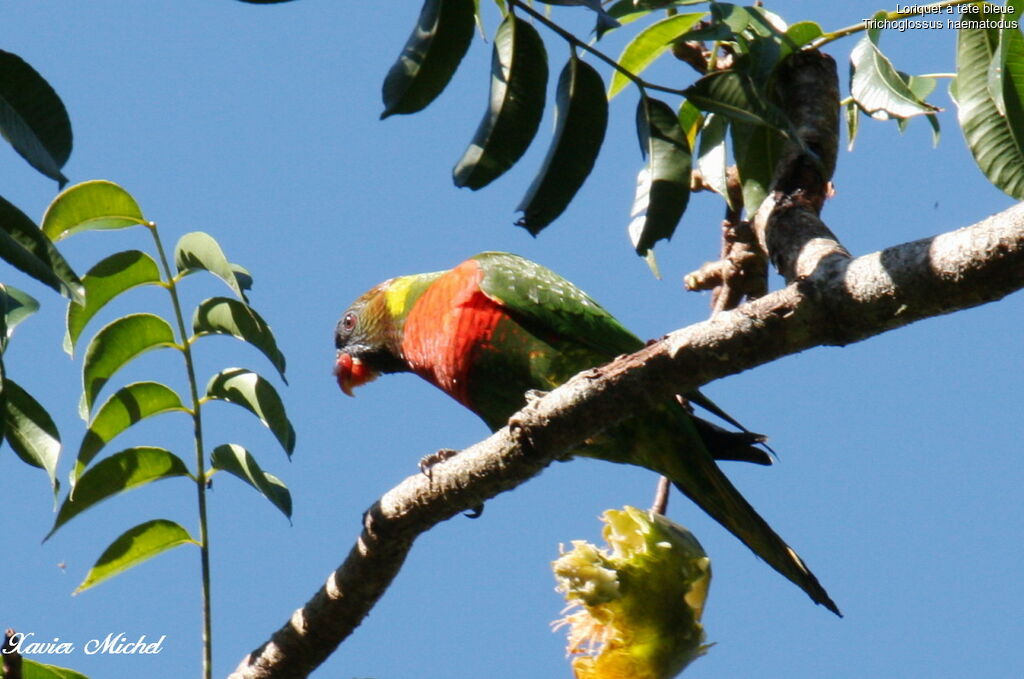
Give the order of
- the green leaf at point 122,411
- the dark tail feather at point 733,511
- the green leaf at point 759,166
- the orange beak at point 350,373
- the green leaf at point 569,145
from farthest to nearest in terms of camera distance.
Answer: the orange beak at point 350,373 < the dark tail feather at point 733,511 < the green leaf at point 122,411 < the green leaf at point 759,166 < the green leaf at point 569,145

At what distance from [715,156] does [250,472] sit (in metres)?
1.54

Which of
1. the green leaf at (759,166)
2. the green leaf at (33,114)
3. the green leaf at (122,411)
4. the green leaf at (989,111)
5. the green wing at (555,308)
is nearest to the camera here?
the green leaf at (33,114)

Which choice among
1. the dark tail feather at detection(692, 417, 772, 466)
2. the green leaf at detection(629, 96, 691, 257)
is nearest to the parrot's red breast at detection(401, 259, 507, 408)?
the dark tail feather at detection(692, 417, 772, 466)

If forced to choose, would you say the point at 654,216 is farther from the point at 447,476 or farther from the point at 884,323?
the point at 447,476

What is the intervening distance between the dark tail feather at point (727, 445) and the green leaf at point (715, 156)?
925 millimetres

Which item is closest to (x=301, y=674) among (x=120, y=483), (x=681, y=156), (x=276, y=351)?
(x=120, y=483)

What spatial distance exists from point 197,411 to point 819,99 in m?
1.99

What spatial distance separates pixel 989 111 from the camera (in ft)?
6.84

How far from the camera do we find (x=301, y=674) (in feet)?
9.66

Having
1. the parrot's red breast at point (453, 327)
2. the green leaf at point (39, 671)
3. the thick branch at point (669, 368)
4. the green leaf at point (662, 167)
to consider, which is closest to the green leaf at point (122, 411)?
the green leaf at point (39, 671)

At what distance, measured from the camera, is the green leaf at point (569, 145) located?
2139mm

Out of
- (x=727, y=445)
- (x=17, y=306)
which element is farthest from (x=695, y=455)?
(x=17, y=306)

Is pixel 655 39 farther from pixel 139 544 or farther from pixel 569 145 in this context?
pixel 139 544

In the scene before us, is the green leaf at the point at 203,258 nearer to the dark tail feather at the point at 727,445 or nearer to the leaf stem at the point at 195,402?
the leaf stem at the point at 195,402
